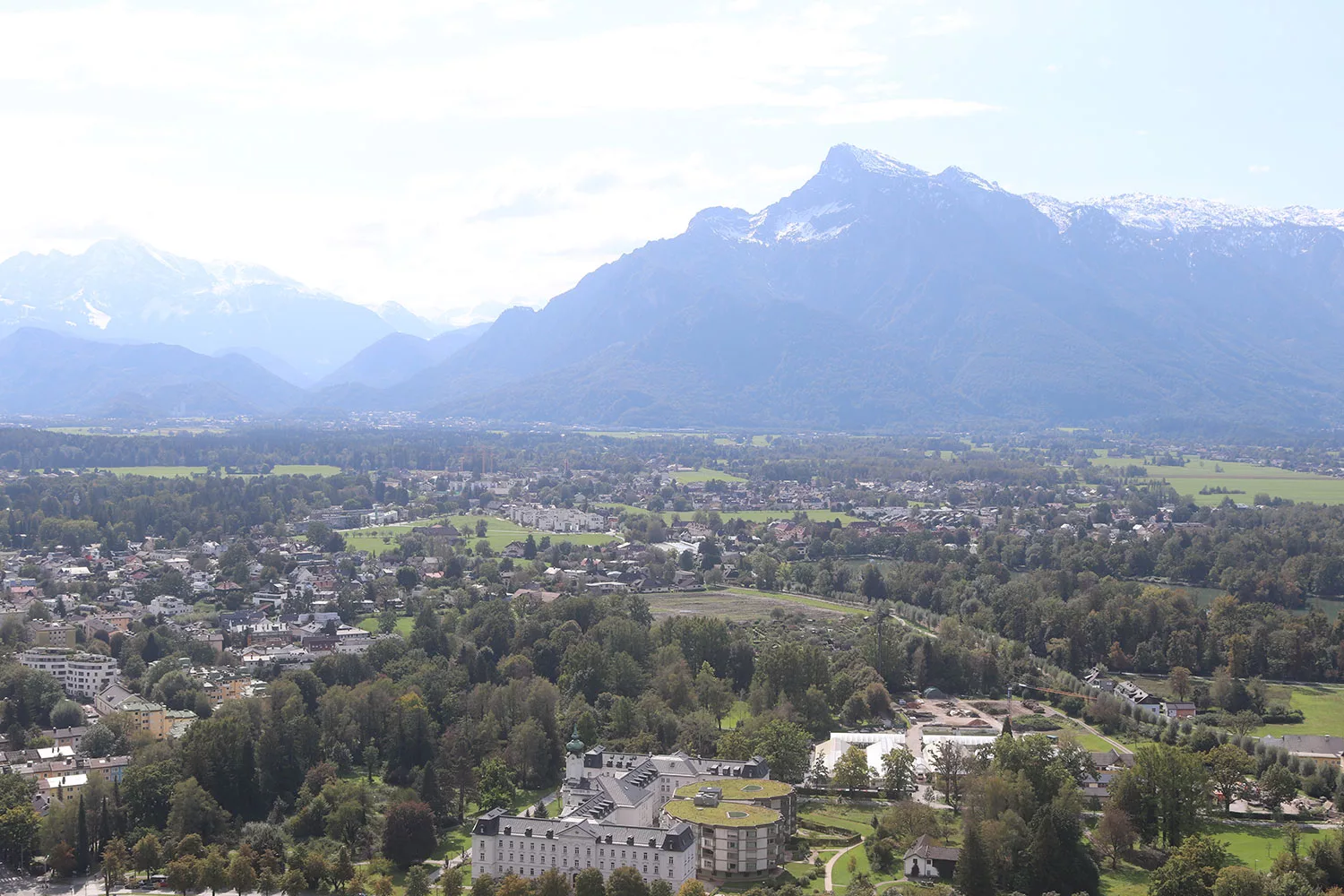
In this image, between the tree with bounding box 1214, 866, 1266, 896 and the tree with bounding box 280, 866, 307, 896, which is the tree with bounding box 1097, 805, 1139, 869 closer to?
the tree with bounding box 1214, 866, 1266, 896

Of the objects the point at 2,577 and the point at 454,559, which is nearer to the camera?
the point at 2,577

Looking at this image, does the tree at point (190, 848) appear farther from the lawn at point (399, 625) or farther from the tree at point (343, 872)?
the lawn at point (399, 625)

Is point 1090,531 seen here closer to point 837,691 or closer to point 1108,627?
point 1108,627

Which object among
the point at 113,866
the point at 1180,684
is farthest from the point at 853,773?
the point at 113,866

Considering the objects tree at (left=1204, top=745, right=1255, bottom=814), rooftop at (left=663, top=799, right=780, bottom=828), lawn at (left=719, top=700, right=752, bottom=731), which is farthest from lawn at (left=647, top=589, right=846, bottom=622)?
rooftop at (left=663, top=799, right=780, bottom=828)

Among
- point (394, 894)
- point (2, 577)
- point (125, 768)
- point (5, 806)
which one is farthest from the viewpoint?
point (2, 577)

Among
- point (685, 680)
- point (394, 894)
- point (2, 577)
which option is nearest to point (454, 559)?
point (2, 577)
